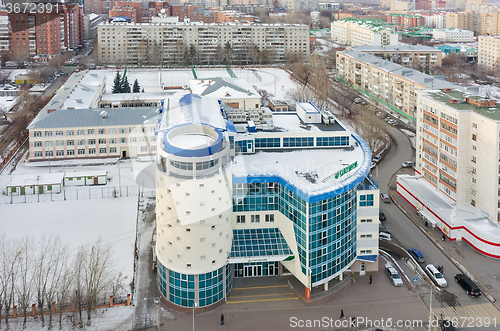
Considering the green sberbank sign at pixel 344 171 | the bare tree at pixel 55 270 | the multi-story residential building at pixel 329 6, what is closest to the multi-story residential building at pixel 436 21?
the multi-story residential building at pixel 329 6

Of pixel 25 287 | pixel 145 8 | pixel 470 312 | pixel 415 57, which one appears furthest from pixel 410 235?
pixel 145 8

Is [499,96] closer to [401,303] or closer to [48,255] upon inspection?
[401,303]

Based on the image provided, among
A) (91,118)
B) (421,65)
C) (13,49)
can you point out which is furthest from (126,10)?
(91,118)

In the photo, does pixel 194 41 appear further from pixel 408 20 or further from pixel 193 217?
pixel 408 20

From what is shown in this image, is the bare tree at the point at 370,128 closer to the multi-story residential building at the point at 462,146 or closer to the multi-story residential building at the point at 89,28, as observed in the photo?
the multi-story residential building at the point at 462,146

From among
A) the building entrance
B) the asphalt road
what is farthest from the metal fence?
the asphalt road

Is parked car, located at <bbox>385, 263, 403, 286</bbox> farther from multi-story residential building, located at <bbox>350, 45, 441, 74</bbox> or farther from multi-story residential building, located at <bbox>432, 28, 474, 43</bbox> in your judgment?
multi-story residential building, located at <bbox>432, 28, 474, 43</bbox>

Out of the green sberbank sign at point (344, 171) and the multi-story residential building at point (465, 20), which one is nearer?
the green sberbank sign at point (344, 171)
